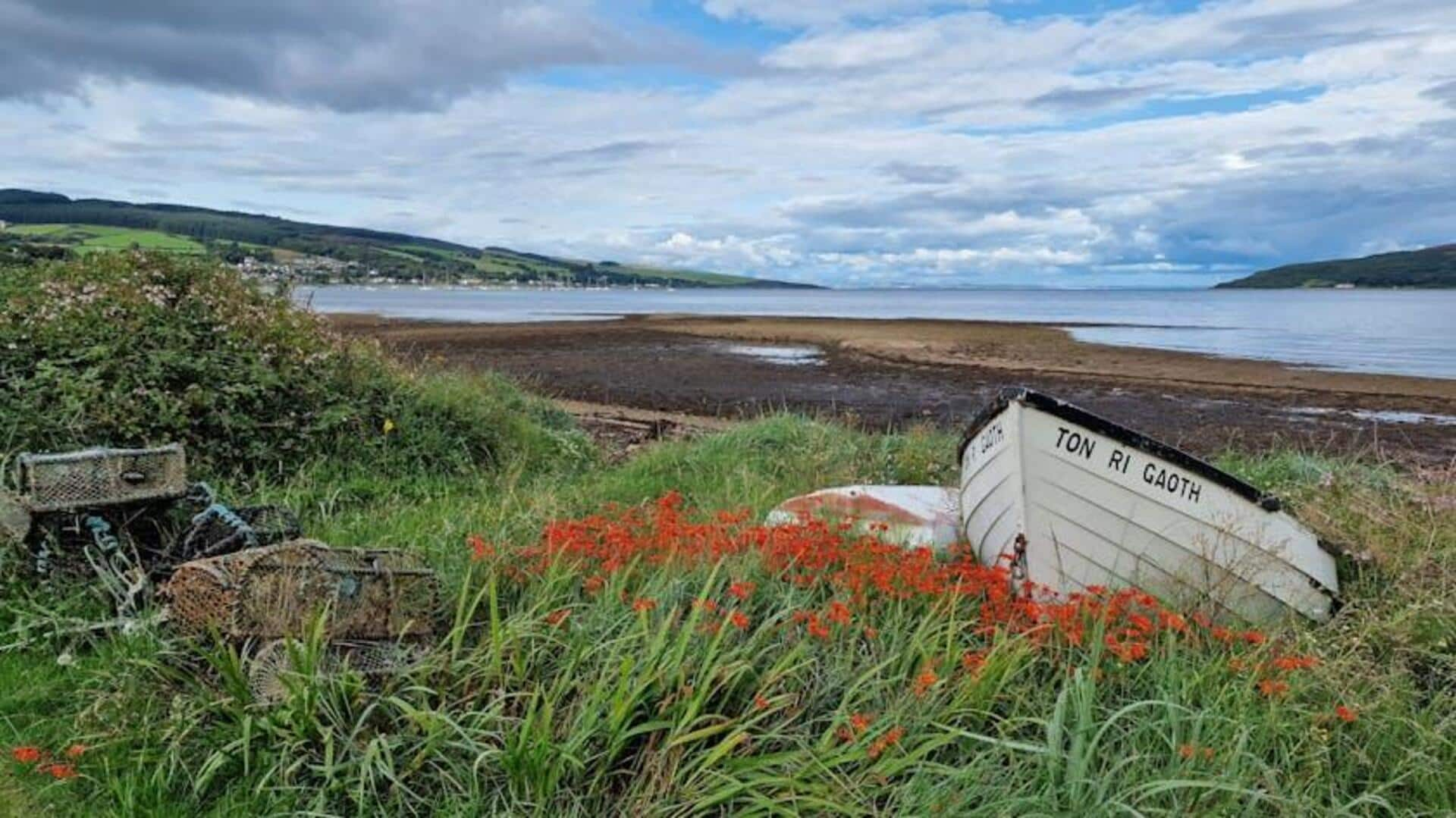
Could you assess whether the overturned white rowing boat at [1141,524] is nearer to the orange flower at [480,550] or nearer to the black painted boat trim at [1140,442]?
the black painted boat trim at [1140,442]

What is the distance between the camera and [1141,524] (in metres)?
5.49

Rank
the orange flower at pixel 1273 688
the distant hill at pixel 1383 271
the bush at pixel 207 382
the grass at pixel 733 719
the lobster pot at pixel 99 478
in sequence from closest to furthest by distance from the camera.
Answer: the grass at pixel 733 719, the orange flower at pixel 1273 688, the lobster pot at pixel 99 478, the bush at pixel 207 382, the distant hill at pixel 1383 271

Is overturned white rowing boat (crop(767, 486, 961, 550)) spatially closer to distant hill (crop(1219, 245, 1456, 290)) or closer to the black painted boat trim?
the black painted boat trim

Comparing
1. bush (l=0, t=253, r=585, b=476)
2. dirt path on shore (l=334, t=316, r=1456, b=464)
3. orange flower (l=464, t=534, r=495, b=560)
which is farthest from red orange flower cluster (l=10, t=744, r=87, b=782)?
dirt path on shore (l=334, t=316, r=1456, b=464)

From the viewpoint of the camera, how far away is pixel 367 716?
377 cm

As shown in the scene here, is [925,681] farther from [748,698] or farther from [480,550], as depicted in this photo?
[480,550]

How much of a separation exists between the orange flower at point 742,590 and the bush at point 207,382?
5088 mm

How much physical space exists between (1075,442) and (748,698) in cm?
257

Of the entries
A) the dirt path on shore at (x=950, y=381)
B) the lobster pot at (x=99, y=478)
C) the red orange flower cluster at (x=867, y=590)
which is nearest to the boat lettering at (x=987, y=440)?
the red orange flower cluster at (x=867, y=590)

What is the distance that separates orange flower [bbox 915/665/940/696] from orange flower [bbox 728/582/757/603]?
2.42 ft

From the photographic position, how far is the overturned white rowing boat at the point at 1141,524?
545 cm

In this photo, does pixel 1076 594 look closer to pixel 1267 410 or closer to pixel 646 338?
pixel 1267 410

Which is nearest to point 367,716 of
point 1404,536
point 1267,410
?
point 1404,536

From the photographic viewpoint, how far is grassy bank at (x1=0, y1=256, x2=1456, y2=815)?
3514mm
